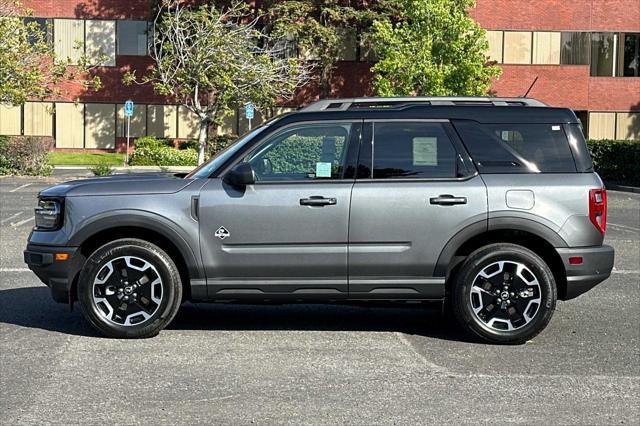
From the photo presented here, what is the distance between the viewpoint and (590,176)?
24.8ft

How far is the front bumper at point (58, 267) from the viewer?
7.48 m

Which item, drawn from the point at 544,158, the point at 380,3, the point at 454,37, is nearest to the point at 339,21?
the point at 380,3

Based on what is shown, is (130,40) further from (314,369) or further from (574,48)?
(314,369)

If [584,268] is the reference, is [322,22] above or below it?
above

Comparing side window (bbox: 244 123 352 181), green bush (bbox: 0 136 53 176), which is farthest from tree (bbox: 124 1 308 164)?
side window (bbox: 244 123 352 181)

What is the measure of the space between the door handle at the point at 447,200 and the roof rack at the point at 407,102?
0.84 metres

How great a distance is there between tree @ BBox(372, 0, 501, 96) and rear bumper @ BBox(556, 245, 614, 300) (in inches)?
1205

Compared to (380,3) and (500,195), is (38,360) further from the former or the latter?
(380,3)

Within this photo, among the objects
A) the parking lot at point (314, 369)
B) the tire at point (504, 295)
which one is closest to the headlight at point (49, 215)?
the parking lot at point (314, 369)

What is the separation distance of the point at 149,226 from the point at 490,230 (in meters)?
2.63

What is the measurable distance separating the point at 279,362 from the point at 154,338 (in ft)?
4.20

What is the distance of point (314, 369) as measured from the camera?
21.5 feet

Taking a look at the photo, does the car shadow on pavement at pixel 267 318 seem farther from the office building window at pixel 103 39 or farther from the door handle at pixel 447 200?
the office building window at pixel 103 39

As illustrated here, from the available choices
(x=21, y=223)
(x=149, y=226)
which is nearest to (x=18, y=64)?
(x=21, y=223)
